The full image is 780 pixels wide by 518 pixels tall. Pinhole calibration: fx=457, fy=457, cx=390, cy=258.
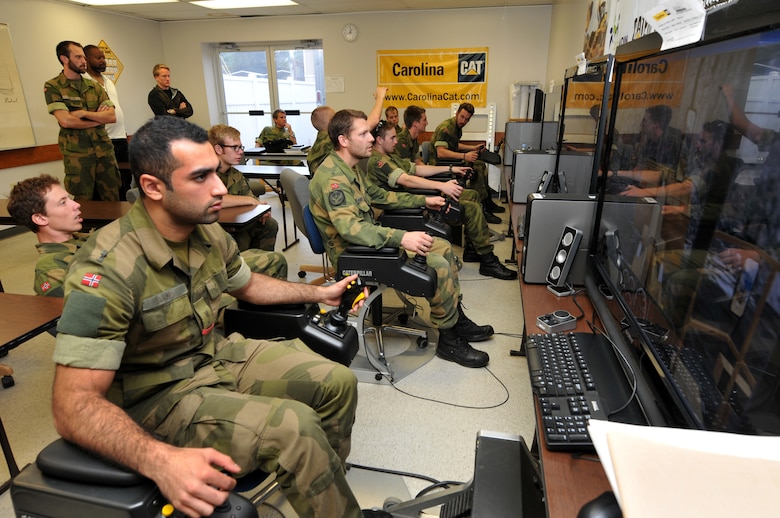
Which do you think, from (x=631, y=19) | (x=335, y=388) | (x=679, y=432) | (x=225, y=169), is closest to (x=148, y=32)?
(x=225, y=169)

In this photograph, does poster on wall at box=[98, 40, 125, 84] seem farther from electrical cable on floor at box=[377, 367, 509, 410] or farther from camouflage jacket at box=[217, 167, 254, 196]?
electrical cable on floor at box=[377, 367, 509, 410]

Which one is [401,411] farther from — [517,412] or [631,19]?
[631,19]

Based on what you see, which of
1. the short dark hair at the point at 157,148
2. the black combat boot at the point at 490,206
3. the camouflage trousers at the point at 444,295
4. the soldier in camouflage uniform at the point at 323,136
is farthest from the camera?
the black combat boot at the point at 490,206

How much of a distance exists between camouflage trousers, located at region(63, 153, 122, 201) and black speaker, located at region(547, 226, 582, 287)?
3818mm

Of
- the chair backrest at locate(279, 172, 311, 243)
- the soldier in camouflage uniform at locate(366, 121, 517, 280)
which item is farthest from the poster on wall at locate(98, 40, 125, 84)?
the chair backrest at locate(279, 172, 311, 243)

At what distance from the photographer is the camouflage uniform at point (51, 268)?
1.70 m

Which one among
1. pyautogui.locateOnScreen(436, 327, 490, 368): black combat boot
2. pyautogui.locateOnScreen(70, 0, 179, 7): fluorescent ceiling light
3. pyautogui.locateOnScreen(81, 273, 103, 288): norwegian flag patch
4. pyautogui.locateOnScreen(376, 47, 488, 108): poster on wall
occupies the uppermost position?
pyautogui.locateOnScreen(70, 0, 179, 7): fluorescent ceiling light

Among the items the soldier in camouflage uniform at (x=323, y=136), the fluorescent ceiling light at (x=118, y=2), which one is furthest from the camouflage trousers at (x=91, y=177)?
the fluorescent ceiling light at (x=118, y=2)

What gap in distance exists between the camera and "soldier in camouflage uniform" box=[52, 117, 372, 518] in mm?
927

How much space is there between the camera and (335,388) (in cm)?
131

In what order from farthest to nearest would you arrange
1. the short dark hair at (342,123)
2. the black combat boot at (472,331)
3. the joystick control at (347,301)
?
1. the black combat boot at (472,331)
2. the short dark hair at (342,123)
3. the joystick control at (347,301)

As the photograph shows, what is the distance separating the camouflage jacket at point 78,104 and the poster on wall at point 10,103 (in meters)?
1.23

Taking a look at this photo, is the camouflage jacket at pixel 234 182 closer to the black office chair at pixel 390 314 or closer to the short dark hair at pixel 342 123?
the black office chair at pixel 390 314

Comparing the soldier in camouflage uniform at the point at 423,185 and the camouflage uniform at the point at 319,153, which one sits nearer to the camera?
the soldier in camouflage uniform at the point at 423,185
